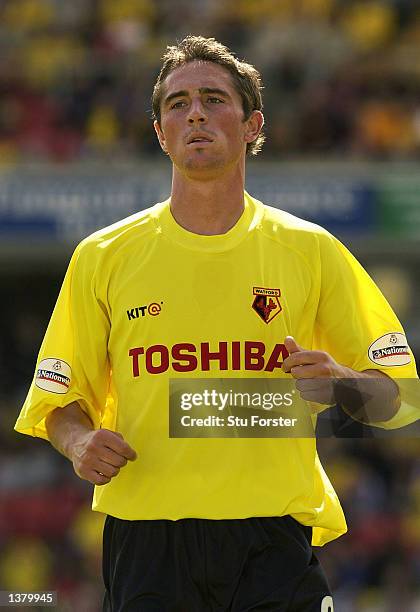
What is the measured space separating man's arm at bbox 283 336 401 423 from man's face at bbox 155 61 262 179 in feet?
2.17

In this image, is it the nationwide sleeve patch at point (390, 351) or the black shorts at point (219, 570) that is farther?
the nationwide sleeve patch at point (390, 351)

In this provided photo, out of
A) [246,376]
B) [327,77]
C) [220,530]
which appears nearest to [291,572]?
[220,530]

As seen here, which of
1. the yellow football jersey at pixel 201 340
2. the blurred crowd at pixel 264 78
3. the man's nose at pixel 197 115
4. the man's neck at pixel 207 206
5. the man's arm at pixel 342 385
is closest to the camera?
the man's arm at pixel 342 385

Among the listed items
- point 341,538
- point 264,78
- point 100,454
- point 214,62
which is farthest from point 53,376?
point 264,78

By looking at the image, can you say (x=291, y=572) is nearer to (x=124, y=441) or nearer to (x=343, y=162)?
(x=124, y=441)

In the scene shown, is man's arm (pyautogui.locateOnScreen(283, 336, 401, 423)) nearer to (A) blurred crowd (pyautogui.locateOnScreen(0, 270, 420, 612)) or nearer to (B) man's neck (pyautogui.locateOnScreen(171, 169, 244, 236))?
(B) man's neck (pyautogui.locateOnScreen(171, 169, 244, 236))

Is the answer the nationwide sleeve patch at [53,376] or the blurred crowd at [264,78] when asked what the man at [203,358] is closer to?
the nationwide sleeve patch at [53,376]

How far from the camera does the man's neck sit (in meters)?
3.49

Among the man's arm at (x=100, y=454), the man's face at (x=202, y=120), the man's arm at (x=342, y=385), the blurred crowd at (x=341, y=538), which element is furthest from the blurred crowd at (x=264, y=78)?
the man's arm at (x=100, y=454)

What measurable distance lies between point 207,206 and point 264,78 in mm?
9936

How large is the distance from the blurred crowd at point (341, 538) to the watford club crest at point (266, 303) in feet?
24.1

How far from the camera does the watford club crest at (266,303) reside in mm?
3357

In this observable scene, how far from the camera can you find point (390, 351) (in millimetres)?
3457

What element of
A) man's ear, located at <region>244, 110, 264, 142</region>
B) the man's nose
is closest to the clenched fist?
the man's nose
